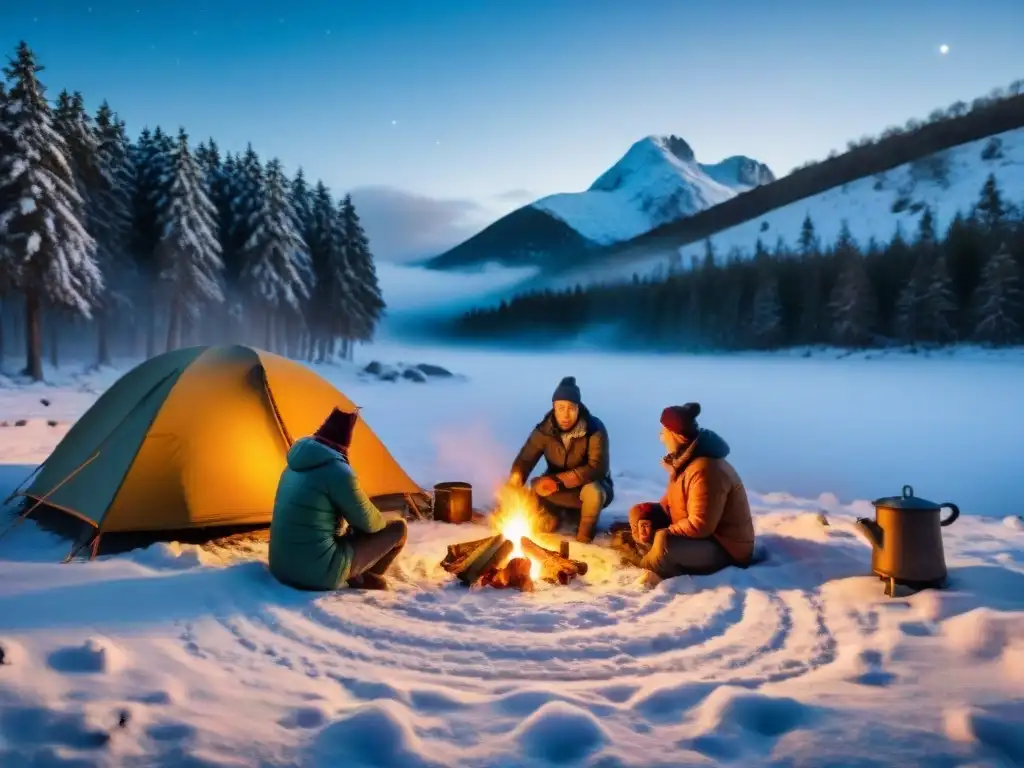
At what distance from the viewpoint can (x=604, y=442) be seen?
6.70 m

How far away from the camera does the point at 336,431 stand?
4758mm

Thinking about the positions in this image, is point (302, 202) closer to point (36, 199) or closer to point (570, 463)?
point (36, 199)

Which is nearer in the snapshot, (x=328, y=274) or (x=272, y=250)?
(x=272, y=250)

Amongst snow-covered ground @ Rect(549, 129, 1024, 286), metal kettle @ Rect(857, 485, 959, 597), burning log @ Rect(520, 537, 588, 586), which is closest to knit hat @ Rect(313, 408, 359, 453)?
burning log @ Rect(520, 537, 588, 586)

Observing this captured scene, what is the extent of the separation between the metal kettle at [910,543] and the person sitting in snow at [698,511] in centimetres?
89

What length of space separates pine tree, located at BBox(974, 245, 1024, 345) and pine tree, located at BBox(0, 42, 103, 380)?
165 feet

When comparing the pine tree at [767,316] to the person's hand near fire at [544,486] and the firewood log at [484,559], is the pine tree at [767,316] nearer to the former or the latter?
the person's hand near fire at [544,486]

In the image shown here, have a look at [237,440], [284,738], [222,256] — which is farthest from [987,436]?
[222,256]

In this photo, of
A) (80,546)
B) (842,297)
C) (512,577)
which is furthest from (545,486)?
(842,297)

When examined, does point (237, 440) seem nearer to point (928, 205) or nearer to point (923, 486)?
point (923, 486)

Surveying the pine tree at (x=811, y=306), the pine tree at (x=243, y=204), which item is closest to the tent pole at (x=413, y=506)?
the pine tree at (x=243, y=204)

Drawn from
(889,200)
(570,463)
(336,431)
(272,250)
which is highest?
(889,200)

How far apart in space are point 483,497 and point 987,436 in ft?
41.1

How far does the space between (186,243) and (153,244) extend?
3714mm
